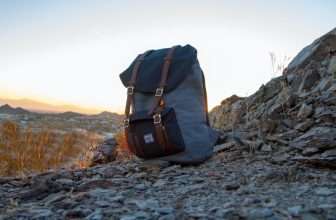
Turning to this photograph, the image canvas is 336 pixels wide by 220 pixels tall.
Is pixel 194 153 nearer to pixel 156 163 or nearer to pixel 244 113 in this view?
pixel 156 163

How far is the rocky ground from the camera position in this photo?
2.16 meters

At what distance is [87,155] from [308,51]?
299 centimetres

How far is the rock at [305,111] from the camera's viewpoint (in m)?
3.78

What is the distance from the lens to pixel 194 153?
3.43 meters

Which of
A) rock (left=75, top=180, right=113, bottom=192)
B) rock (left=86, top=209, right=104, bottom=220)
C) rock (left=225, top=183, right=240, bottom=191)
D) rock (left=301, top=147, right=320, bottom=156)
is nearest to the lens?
rock (left=86, top=209, right=104, bottom=220)

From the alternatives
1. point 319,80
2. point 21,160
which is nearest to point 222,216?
point 319,80

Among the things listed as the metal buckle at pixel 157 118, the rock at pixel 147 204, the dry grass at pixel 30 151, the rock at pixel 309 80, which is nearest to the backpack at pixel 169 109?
the metal buckle at pixel 157 118

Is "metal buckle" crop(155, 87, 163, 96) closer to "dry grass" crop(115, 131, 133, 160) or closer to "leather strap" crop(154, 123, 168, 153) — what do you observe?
"leather strap" crop(154, 123, 168, 153)

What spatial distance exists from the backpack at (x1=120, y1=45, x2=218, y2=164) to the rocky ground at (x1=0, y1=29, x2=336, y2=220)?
0.14 m

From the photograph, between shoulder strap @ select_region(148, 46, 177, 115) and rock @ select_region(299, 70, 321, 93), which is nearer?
shoulder strap @ select_region(148, 46, 177, 115)

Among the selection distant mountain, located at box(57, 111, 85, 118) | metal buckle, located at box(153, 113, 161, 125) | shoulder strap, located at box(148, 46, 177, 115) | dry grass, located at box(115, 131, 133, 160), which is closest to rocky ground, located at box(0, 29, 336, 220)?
metal buckle, located at box(153, 113, 161, 125)

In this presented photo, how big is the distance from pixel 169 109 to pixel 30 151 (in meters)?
3.38

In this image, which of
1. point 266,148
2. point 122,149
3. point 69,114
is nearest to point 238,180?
point 266,148

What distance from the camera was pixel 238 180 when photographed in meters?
2.76
